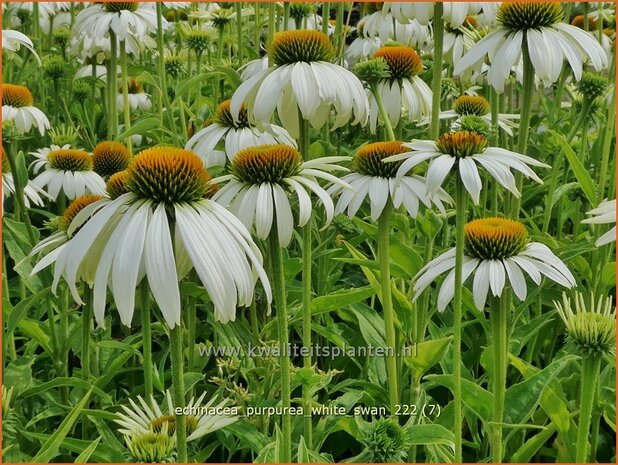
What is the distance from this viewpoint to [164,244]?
2.25ft

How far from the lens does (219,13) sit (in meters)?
1.98

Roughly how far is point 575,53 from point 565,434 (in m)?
0.57

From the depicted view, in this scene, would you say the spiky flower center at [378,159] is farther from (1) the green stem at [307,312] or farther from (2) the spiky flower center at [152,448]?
(2) the spiky flower center at [152,448]

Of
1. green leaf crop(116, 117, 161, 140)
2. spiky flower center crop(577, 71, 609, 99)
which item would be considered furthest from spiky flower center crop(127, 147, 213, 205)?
spiky flower center crop(577, 71, 609, 99)

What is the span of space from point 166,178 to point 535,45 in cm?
66

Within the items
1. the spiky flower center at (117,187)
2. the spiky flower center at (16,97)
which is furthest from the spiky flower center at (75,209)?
the spiky flower center at (16,97)

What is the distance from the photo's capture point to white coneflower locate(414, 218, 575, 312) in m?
0.88

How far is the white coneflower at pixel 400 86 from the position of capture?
137cm

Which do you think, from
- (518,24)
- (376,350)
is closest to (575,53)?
(518,24)

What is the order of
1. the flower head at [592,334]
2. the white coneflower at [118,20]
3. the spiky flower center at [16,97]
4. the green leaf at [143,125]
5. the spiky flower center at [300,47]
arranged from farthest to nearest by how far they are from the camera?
the spiky flower center at [16,97] < the white coneflower at [118,20] < the green leaf at [143,125] < the spiky flower center at [300,47] < the flower head at [592,334]

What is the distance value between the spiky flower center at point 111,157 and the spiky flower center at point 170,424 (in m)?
0.67

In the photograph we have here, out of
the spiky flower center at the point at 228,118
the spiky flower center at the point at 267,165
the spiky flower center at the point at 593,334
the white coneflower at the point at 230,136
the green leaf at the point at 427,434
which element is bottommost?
the green leaf at the point at 427,434

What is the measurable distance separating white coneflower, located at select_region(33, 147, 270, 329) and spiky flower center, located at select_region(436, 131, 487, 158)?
11.1 inches

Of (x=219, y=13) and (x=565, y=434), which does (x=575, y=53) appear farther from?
(x=219, y=13)
